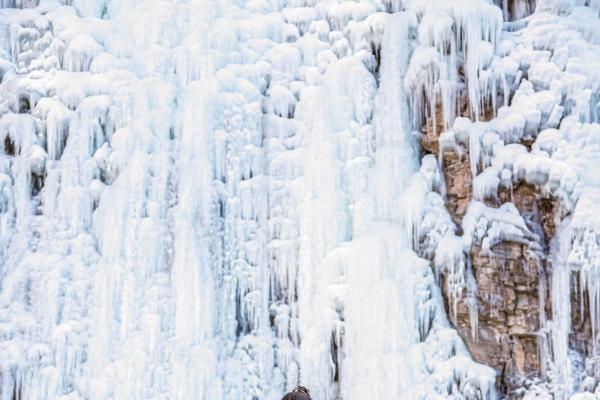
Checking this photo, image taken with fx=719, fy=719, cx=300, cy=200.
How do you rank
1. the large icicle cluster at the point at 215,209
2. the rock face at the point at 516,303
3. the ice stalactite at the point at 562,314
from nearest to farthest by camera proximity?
1. the ice stalactite at the point at 562,314
2. the rock face at the point at 516,303
3. the large icicle cluster at the point at 215,209

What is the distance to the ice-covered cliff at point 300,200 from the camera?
26.1ft

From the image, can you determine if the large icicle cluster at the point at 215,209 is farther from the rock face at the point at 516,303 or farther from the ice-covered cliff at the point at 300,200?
the rock face at the point at 516,303

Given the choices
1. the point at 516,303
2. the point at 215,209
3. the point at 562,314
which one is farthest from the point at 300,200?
the point at 562,314

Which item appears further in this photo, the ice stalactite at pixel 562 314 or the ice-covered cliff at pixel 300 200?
the ice-covered cliff at pixel 300 200

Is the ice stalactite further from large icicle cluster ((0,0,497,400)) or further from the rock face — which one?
large icicle cluster ((0,0,497,400))

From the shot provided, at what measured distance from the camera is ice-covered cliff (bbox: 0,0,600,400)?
7.97 metres

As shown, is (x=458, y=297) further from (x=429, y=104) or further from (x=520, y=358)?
(x=429, y=104)

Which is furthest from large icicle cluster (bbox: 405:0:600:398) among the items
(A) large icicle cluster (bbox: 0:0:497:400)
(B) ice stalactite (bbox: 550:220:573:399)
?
(A) large icicle cluster (bbox: 0:0:497:400)

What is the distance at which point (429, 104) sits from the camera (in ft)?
28.8

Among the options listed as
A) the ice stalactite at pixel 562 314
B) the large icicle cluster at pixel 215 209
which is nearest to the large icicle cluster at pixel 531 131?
the ice stalactite at pixel 562 314

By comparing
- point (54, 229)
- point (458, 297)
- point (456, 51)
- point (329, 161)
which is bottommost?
point (458, 297)

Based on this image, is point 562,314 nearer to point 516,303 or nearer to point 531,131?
point 516,303

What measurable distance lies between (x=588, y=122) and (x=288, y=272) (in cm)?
382

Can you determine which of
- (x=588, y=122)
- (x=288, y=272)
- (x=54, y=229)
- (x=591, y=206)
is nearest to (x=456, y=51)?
(x=588, y=122)
